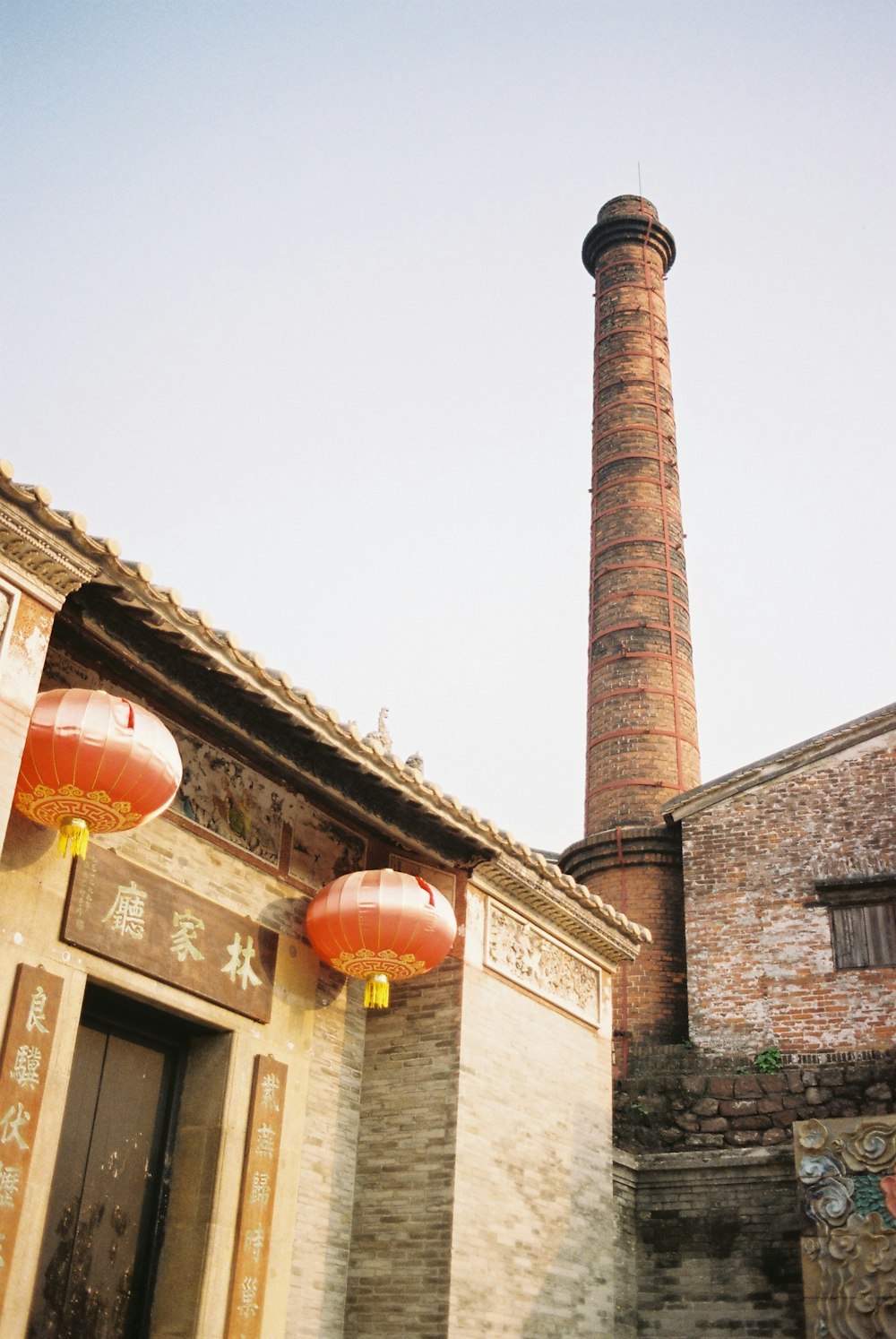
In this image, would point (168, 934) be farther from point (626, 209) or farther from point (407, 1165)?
point (626, 209)

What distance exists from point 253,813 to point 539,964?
2.90 m

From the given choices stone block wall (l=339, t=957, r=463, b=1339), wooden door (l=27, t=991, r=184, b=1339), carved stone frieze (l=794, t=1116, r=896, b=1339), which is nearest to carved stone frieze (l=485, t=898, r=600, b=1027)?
stone block wall (l=339, t=957, r=463, b=1339)

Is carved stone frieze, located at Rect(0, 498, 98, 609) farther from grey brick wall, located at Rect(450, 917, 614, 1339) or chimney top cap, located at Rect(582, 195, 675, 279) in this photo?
chimney top cap, located at Rect(582, 195, 675, 279)

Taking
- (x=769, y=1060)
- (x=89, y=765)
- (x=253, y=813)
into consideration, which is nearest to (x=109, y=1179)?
(x=253, y=813)

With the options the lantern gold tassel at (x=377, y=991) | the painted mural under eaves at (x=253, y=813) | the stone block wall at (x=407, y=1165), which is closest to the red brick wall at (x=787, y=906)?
the stone block wall at (x=407, y=1165)

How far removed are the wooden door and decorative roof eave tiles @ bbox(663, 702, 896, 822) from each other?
861cm

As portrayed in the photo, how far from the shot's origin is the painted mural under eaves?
787cm

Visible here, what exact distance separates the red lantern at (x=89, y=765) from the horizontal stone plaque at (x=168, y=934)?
1.99 ft

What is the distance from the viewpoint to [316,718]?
798 cm

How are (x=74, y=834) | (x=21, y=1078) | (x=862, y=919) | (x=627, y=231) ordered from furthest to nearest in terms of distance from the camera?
(x=627, y=231) → (x=862, y=919) → (x=74, y=834) → (x=21, y=1078)

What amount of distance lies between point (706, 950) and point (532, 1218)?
5756mm

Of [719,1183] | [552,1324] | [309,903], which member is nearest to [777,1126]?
[719,1183]

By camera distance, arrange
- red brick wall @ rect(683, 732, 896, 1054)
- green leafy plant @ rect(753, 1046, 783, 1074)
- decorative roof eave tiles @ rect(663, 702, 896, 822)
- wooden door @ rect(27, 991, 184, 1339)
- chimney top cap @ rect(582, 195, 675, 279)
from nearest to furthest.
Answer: wooden door @ rect(27, 991, 184, 1339) < green leafy plant @ rect(753, 1046, 783, 1074) < red brick wall @ rect(683, 732, 896, 1054) < decorative roof eave tiles @ rect(663, 702, 896, 822) < chimney top cap @ rect(582, 195, 675, 279)

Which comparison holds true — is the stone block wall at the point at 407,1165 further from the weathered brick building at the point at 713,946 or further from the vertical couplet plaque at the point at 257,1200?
the weathered brick building at the point at 713,946
